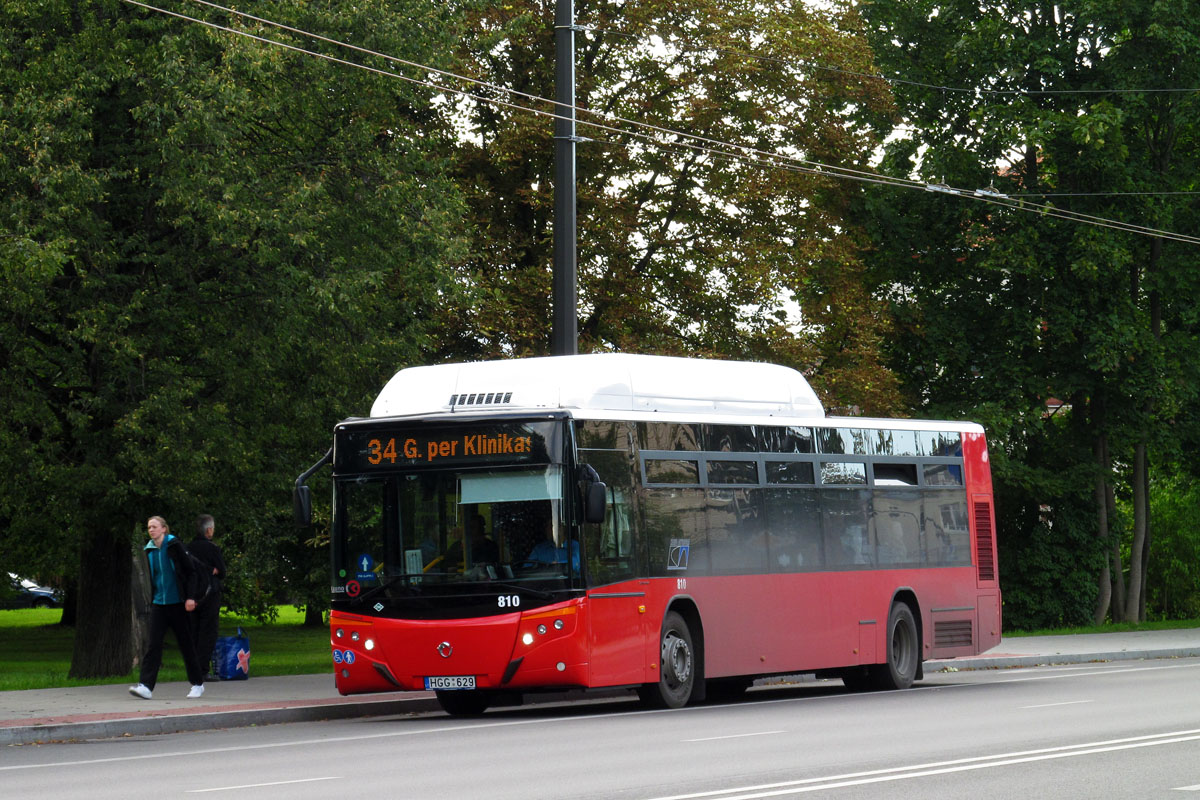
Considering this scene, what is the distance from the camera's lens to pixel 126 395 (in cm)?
2194

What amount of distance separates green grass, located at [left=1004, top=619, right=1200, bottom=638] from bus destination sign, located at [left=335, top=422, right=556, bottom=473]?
21.1 meters

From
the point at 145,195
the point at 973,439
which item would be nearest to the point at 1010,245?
the point at 973,439

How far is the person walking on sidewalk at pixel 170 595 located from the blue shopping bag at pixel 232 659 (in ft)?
7.61

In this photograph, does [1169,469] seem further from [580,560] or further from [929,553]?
[580,560]

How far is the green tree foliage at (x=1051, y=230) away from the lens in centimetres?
3684

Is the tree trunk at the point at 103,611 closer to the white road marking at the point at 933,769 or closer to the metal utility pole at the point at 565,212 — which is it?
the metal utility pole at the point at 565,212

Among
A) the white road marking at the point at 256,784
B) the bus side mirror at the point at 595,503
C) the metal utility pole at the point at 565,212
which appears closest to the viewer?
the white road marking at the point at 256,784

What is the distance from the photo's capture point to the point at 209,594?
19438 mm

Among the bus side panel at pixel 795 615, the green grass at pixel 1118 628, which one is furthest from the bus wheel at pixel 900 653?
the green grass at pixel 1118 628

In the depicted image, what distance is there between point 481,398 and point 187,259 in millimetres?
6668

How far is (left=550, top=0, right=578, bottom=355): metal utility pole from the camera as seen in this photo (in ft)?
66.1

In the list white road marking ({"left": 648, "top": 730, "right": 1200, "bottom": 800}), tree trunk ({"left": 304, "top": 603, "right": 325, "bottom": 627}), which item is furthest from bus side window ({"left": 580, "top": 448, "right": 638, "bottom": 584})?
tree trunk ({"left": 304, "top": 603, "right": 325, "bottom": 627})

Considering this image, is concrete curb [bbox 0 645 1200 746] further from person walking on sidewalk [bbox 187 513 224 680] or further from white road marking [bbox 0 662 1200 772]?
person walking on sidewalk [bbox 187 513 224 680]

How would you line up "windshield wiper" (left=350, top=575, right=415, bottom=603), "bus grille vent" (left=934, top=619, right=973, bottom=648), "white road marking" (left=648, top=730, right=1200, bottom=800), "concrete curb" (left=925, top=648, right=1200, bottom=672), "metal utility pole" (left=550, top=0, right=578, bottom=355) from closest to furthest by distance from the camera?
"white road marking" (left=648, top=730, right=1200, bottom=800)
"windshield wiper" (left=350, top=575, right=415, bottom=603)
"metal utility pole" (left=550, top=0, right=578, bottom=355)
"bus grille vent" (left=934, top=619, right=973, bottom=648)
"concrete curb" (left=925, top=648, right=1200, bottom=672)
